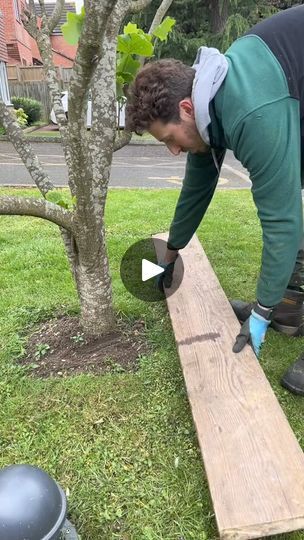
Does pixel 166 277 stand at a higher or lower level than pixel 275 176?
lower

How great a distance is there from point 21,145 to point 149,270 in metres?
1.45

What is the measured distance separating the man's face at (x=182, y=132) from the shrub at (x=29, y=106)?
52.8 feet

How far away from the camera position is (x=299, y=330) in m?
3.14

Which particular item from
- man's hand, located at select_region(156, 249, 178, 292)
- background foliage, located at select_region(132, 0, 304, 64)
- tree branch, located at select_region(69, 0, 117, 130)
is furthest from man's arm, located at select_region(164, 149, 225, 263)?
background foliage, located at select_region(132, 0, 304, 64)

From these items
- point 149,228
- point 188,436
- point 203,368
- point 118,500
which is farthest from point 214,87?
point 149,228

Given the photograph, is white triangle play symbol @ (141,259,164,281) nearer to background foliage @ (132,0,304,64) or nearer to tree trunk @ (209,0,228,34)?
background foliage @ (132,0,304,64)

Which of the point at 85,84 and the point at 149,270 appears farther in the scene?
the point at 149,270

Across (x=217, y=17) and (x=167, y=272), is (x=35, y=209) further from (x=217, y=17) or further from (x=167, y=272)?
(x=217, y=17)

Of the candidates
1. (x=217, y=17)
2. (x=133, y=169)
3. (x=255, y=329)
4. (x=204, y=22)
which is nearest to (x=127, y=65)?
(x=255, y=329)

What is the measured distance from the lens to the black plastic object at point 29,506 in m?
1.49

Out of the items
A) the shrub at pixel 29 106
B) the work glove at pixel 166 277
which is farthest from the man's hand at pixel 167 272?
the shrub at pixel 29 106

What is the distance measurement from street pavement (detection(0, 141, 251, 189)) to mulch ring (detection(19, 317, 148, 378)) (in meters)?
5.04

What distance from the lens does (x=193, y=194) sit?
8.89 ft

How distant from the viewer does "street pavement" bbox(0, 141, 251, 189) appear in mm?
8305
